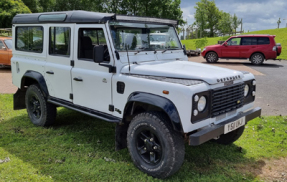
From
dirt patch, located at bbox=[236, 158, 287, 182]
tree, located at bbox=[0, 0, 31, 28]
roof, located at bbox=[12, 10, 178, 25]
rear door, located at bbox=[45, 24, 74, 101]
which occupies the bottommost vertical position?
dirt patch, located at bbox=[236, 158, 287, 182]

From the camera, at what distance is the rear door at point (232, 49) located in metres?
17.5

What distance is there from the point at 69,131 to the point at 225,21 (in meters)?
44.7

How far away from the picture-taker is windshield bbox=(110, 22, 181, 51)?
14.1ft

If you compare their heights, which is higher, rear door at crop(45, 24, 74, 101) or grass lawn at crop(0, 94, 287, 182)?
rear door at crop(45, 24, 74, 101)

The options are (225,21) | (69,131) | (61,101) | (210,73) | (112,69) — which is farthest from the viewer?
(225,21)

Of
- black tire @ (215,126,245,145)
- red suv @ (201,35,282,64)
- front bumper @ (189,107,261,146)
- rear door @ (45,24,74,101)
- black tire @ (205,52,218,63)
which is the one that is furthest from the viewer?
black tire @ (205,52,218,63)

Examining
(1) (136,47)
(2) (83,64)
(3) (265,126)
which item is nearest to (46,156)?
(2) (83,64)

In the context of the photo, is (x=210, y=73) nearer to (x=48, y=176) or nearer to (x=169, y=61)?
(x=169, y=61)

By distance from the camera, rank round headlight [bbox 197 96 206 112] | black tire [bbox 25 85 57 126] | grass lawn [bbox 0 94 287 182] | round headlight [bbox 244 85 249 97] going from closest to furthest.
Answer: round headlight [bbox 197 96 206 112]
grass lawn [bbox 0 94 287 182]
round headlight [bbox 244 85 249 97]
black tire [bbox 25 85 57 126]

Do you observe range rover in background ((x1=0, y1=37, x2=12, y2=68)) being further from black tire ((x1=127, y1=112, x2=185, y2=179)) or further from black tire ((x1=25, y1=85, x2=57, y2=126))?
black tire ((x1=127, y1=112, x2=185, y2=179))

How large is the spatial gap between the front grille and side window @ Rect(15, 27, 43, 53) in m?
3.64

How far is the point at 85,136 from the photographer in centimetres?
541

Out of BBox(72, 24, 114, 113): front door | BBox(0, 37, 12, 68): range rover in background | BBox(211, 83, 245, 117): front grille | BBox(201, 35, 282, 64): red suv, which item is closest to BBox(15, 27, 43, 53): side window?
BBox(72, 24, 114, 113): front door

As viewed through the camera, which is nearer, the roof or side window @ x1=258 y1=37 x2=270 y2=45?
the roof
